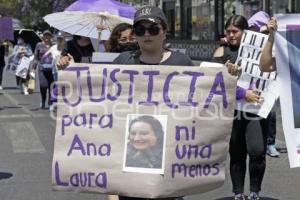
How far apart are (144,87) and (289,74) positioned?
4.68ft

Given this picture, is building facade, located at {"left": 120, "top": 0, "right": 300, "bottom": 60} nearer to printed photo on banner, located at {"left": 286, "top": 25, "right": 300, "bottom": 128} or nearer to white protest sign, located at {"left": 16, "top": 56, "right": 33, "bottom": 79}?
white protest sign, located at {"left": 16, "top": 56, "right": 33, "bottom": 79}

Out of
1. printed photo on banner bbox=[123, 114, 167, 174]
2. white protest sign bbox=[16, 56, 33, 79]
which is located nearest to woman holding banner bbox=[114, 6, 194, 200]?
printed photo on banner bbox=[123, 114, 167, 174]

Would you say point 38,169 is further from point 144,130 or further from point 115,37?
point 144,130

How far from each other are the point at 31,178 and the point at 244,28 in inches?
112

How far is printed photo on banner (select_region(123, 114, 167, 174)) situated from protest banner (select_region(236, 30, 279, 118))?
190cm

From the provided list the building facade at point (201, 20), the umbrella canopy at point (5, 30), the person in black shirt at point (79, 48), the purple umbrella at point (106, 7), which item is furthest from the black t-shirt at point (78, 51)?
the building facade at point (201, 20)

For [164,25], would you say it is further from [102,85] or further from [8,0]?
[8,0]

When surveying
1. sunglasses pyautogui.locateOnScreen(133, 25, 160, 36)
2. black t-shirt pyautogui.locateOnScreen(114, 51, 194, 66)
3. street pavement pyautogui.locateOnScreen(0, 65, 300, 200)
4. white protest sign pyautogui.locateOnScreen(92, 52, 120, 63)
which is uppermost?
sunglasses pyautogui.locateOnScreen(133, 25, 160, 36)

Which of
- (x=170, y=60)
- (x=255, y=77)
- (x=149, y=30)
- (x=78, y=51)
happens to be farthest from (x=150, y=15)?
(x=78, y=51)

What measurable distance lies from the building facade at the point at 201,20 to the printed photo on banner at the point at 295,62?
634 inches

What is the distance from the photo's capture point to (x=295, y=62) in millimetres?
4590

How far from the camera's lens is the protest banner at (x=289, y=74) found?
4.51 metres

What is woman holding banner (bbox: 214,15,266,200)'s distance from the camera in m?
5.32

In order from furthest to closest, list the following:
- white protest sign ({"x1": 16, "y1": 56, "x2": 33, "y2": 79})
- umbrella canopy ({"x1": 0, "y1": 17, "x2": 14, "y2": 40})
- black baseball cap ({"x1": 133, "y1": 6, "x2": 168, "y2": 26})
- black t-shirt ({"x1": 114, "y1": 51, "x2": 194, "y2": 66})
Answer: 1. umbrella canopy ({"x1": 0, "y1": 17, "x2": 14, "y2": 40})
2. white protest sign ({"x1": 16, "y1": 56, "x2": 33, "y2": 79})
3. black t-shirt ({"x1": 114, "y1": 51, "x2": 194, "y2": 66})
4. black baseball cap ({"x1": 133, "y1": 6, "x2": 168, "y2": 26})
